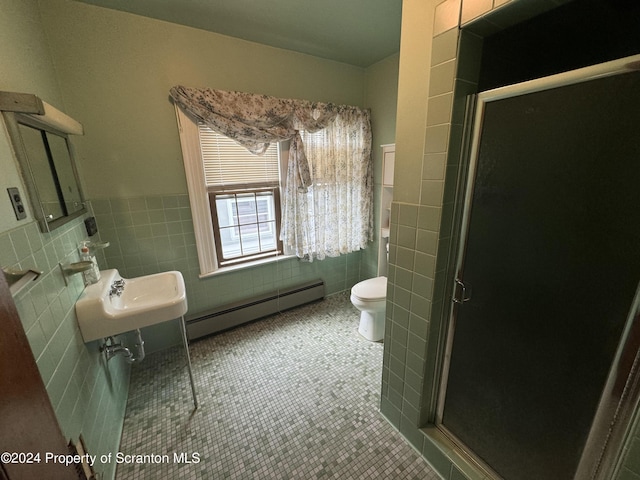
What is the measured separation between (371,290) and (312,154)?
133cm

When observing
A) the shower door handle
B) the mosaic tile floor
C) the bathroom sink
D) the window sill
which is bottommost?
the mosaic tile floor

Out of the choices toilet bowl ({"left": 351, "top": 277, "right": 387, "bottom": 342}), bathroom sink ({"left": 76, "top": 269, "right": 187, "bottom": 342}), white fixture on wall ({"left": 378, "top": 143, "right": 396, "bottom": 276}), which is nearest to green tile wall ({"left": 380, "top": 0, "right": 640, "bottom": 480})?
toilet bowl ({"left": 351, "top": 277, "right": 387, "bottom": 342})

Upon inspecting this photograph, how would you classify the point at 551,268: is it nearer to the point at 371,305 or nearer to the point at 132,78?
the point at 371,305

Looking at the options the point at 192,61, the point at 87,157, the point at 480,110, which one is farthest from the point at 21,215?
the point at 480,110

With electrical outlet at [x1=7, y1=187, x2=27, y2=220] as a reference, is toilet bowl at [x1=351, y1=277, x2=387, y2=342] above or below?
below

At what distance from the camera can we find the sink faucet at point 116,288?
4.83 ft

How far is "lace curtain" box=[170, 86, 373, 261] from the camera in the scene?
76.1 inches

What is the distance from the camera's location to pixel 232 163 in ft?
7.16

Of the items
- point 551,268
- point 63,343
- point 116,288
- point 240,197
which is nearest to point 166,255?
point 116,288

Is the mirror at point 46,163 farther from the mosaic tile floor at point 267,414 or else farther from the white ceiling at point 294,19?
the mosaic tile floor at point 267,414

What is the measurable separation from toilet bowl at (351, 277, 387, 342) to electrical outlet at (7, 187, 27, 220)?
6.14 ft

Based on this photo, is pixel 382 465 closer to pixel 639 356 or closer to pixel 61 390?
pixel 639 356

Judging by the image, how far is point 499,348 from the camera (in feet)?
3.41

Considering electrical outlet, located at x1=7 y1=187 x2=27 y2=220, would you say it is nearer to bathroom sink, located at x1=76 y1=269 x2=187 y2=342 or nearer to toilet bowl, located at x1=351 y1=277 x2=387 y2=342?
bathroom sink, located at x1=76 y1=269 x2=187 y2=342
